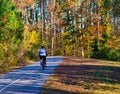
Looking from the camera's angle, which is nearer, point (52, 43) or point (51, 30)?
point (52, 43)

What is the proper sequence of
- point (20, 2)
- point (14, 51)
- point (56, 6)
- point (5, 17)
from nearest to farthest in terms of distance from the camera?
point (5, 17) → point (14, 51) → point (20, 2) → point (56, 6)

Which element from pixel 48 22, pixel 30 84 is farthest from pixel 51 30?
pixel 30 84

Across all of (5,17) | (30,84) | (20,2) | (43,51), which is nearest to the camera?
(30,84)

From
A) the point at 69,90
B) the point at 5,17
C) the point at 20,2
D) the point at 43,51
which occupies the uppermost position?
the point at 20,2

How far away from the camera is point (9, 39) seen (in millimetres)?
34844

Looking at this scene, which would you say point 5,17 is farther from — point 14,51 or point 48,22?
point 48,22

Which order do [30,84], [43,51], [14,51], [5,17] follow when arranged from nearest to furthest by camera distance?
[30,84]
[43,51]
[5,17]
[14,51]

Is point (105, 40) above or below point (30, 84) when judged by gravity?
above

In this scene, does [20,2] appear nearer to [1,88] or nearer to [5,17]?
[5,17]

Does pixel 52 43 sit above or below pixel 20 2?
below

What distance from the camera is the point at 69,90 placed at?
58.3ft

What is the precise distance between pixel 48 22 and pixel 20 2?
25451 millimetres

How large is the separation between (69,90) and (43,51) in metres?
12.4

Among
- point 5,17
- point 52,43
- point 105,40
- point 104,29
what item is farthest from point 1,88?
point 52,43
